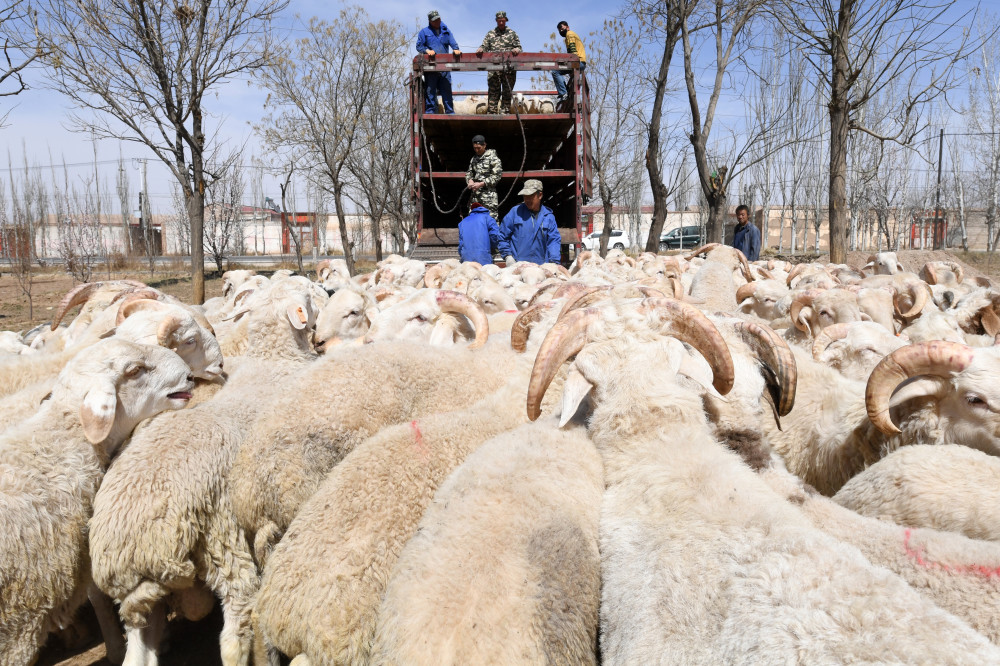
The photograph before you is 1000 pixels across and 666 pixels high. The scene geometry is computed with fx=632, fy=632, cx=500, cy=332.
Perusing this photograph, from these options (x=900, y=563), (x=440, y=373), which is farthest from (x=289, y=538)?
(x=900, y=563)

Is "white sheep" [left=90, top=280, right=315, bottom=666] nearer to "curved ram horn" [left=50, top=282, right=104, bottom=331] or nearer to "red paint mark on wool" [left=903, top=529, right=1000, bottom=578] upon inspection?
"red paint mark on wool" [left=903, top=529, right=1000, bottom=578]

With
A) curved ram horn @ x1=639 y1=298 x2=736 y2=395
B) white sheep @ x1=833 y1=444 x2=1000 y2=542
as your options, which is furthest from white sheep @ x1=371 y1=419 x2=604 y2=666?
white sheep @ x1=833 y1=444 x2=1000 y2=542

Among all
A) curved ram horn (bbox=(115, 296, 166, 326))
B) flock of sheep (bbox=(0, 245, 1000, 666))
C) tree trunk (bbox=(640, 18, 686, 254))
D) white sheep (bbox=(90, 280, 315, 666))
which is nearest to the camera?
flock of sheep (bbox=(0, 245, 1000, 666))

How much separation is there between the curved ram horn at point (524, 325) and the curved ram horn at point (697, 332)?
1317 millimetres

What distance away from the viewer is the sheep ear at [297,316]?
4605 millimetres

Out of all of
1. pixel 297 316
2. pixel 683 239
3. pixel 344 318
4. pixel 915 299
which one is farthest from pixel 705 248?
pixel 683 239

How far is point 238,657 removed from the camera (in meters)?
2.93

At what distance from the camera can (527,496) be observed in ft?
7.05

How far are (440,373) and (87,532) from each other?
1.92 metres

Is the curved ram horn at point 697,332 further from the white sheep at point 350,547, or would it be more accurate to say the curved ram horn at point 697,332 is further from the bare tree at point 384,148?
the bare tree at point 384,148

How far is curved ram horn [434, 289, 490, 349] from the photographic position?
4645 mm

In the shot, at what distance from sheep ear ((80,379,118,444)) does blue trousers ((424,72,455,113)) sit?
9.72 meters

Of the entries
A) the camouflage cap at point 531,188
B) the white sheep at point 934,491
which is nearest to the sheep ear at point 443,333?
the white sheep at point 934,491

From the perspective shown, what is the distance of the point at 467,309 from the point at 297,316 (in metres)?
1.27
